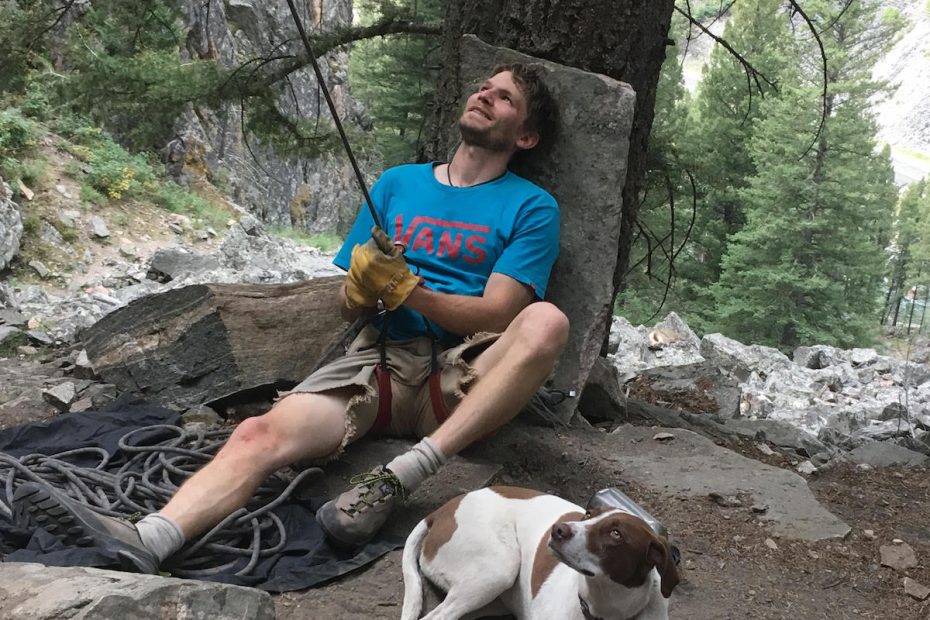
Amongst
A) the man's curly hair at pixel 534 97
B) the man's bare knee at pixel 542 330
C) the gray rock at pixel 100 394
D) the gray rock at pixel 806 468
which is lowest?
the gray rock at pixel 100 394

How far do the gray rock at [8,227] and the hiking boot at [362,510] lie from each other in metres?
7.41

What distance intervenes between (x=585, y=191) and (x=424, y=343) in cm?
106

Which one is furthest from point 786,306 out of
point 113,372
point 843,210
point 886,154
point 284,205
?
point 113,372

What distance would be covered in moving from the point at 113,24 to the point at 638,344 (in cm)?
588

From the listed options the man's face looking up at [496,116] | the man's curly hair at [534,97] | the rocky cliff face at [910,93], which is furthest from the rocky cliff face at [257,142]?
the rocky cliff face at [910,93]

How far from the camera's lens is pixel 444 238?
2959 mm

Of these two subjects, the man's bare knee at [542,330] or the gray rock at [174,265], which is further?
the gray rock at [174,265]

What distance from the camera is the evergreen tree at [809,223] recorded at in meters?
18.8

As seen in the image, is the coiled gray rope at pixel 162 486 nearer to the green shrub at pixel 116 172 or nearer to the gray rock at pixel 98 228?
the gray rock at pixel 98 228

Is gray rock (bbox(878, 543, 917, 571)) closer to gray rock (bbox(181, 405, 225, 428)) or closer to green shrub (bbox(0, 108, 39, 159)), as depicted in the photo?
gray rock (bbox(181, 405, 225, 428))

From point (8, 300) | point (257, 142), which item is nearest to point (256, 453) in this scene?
point (8, 300)

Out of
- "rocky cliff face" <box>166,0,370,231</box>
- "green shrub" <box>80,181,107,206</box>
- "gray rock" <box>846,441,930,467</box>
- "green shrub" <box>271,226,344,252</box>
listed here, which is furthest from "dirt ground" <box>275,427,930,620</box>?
"green shrub" <box>271,226,344,252</box>

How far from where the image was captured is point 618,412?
4.09 m

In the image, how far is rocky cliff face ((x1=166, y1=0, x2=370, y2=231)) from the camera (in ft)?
54.1
